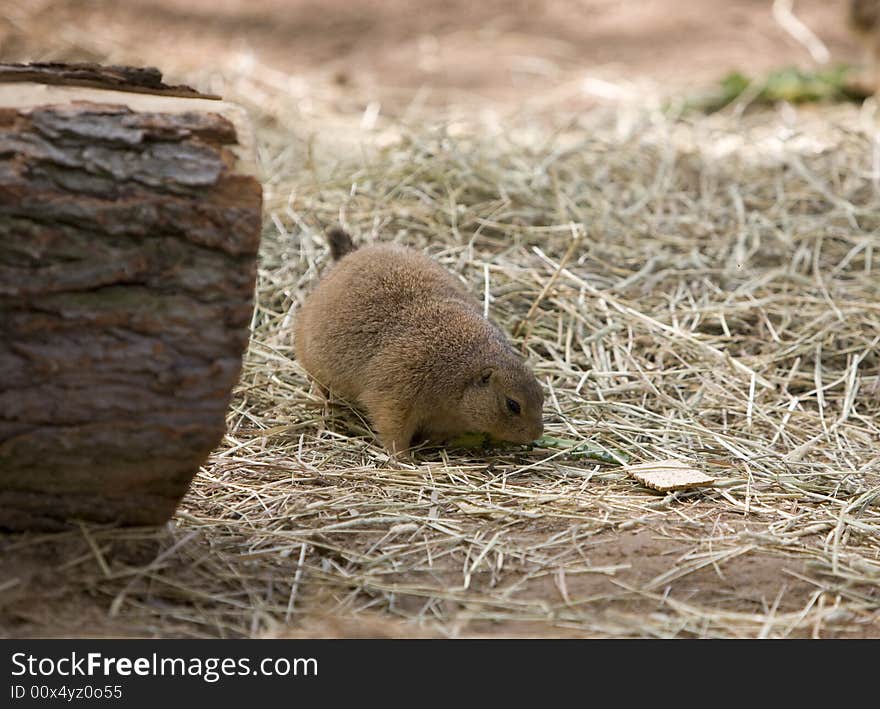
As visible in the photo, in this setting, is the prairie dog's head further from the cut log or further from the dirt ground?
the cut log

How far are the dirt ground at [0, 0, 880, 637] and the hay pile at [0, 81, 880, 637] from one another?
0.6 inches

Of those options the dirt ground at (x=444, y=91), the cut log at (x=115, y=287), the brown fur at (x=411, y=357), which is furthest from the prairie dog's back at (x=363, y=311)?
the cut log at (x=115, y=287)

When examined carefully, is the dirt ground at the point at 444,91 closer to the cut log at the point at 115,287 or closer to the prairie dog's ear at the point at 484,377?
the cut log at the point at 115,287

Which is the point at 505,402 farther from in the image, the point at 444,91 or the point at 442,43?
the point at 442,43

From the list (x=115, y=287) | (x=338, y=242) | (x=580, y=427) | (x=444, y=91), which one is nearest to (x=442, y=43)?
(x=444, y=91)

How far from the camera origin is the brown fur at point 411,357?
466cm

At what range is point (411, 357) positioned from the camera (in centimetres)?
474

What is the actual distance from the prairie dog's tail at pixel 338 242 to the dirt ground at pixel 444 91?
1474 mm

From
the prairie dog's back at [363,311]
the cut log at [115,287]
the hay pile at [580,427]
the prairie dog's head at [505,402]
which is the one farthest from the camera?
the prairie dog's back at [363,311]

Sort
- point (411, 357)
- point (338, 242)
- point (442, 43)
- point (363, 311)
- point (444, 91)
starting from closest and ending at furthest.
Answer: point (411, 357) < point (363, 311) < point (338, 242) < point (444, 91) < point (442, 43)

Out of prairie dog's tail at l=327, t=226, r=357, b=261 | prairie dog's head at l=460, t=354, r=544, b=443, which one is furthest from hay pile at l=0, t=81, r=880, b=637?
prairie dog's tail at l=327, t=226, r=357, b=261

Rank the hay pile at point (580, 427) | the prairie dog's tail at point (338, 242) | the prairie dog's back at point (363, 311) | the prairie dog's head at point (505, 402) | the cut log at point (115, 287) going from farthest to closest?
1. the prairie dog's tail at point (338, 242)
2. the prairie dog's back at point (363, 311)
3. the prairie dog's head at point (505, 402)
4. the hay pile at point (580, 427)
5. the cut log at point (115, 287)

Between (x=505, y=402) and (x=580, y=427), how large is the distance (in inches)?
20.1

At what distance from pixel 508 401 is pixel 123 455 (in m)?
1.87
